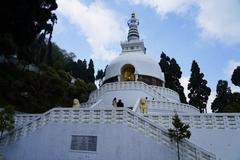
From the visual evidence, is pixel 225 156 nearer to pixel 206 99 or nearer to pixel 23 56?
pixel 23 56

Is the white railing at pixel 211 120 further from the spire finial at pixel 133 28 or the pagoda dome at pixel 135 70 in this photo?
the spire finial at pixel 133 28

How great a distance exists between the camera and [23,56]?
1720 centimetres

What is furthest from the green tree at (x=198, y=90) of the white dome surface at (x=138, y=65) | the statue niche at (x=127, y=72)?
the statue niche at (x=127, y=72)

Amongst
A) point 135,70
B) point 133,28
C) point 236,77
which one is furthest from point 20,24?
point 236,77

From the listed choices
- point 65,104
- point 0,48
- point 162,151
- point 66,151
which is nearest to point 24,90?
point 0,48

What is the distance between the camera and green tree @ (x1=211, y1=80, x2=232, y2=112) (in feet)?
103

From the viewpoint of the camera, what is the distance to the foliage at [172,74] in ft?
114

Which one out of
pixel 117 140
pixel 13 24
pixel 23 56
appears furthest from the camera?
pixel 23 56

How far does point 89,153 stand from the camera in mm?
10344

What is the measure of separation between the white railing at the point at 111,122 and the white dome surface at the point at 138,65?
1389cm

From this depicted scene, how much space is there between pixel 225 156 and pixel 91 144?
19.1 feet

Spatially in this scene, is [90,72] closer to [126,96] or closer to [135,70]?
[135,70]

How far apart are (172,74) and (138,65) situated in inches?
508

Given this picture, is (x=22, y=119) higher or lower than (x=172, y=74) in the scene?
lower
